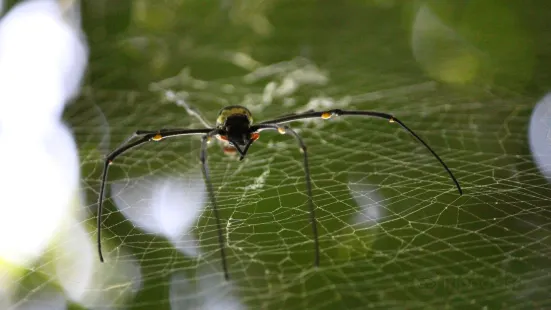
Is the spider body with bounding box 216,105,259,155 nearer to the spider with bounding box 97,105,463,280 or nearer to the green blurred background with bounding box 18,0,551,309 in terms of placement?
the spider with bounding box 97,105,463,280

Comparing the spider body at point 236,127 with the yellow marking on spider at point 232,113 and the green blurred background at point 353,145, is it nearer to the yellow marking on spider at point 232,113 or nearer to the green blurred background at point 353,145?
the yellow marking on spider at point 232,113

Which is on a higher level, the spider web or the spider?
the spider

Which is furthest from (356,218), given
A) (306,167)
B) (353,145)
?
(353,145)

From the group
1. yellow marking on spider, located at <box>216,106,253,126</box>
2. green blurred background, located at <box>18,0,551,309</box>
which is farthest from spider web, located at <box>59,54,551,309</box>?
yellow marking on spider, located at <box>216,106,253,126</box>

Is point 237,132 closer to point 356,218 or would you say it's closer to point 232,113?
point 232,113

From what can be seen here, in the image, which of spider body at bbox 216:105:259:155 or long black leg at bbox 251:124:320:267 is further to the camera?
spider body at bbox 216:105:259:155

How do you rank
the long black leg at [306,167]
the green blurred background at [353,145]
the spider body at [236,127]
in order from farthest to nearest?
the spider body at [236,127] < the green blurred background at [353,145] < the long black leg at [306,167]

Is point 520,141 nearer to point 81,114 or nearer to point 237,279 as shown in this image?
point 237,279

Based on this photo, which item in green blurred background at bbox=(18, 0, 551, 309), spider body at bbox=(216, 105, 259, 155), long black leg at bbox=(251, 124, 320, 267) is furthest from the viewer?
spider body at bbox=(216, 105, 259, 155)

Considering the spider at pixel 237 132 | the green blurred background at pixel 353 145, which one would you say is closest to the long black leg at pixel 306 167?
the spider at pixel 237 132

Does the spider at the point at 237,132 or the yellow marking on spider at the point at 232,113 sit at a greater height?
the yellow marking on spider at the point at 232,113
